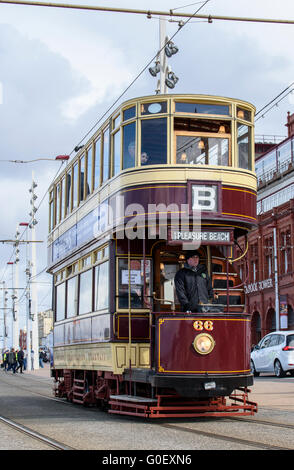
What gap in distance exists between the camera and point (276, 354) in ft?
94.3

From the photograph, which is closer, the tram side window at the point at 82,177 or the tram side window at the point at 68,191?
the tram side window at the point at 82,177

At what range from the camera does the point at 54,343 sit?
1917 cm

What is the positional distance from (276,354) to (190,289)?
16.7 m

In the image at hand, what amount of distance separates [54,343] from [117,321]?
5.77 metres

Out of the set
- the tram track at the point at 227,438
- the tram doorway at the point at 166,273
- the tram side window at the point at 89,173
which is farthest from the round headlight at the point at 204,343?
the tram side window at the point at 89,173

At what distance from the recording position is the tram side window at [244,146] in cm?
1354

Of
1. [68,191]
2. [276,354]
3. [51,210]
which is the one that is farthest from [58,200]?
[276,354]

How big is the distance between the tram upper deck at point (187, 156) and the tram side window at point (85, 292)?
1776 millimetres

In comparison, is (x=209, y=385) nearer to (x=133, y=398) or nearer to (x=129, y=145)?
(x=133, y=398)

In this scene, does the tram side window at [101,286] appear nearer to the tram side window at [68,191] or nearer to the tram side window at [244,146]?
the tram side window at [244,146]

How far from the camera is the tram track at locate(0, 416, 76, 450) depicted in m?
9.50

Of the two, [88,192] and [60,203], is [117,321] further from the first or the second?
[60,203]

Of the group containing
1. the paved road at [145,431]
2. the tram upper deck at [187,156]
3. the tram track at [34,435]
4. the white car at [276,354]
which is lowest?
the tram track at [34,435]

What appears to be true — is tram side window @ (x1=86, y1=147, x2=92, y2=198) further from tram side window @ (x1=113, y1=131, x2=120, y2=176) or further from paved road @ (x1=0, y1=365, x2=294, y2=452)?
paved road @ (x1=0, y1=365, x2=294, y2=452)
